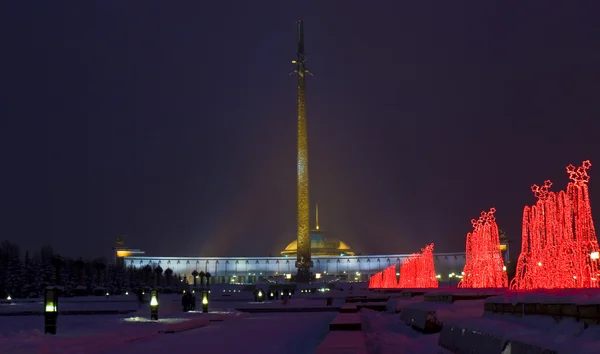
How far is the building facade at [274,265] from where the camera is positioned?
180 m

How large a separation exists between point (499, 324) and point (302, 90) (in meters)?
87.4

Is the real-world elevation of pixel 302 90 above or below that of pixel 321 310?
above

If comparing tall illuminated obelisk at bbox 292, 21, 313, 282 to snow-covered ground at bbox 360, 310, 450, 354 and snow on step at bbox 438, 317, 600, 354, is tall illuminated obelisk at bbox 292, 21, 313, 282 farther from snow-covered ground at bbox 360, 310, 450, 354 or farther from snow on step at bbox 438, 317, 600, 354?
snow on step at bbox 438, 317, 600, 354

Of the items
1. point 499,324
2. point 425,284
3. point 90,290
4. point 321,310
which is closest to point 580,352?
point 499,324

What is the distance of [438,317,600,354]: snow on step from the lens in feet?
20.9

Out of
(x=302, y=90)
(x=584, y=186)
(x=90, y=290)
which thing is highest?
(x=302, y=90)

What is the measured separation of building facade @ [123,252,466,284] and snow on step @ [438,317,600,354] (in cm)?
16838

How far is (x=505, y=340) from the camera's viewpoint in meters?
7.68

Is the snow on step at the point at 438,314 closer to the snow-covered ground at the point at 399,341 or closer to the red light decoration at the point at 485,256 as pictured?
the snow-covered ground at the point at 399,341

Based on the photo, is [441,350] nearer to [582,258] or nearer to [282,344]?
[282,344]

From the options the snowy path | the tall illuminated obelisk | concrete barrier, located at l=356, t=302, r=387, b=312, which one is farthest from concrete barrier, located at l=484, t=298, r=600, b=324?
the tall illuminated obelisk

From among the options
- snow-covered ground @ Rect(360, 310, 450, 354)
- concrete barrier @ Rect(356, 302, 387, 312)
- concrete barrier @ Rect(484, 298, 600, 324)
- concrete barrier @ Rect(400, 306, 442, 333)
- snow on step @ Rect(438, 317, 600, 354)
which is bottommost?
concrete barrier @ Rect(356, 302, 387, 312)

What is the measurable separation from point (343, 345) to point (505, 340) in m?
2.98

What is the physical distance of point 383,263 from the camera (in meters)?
186
